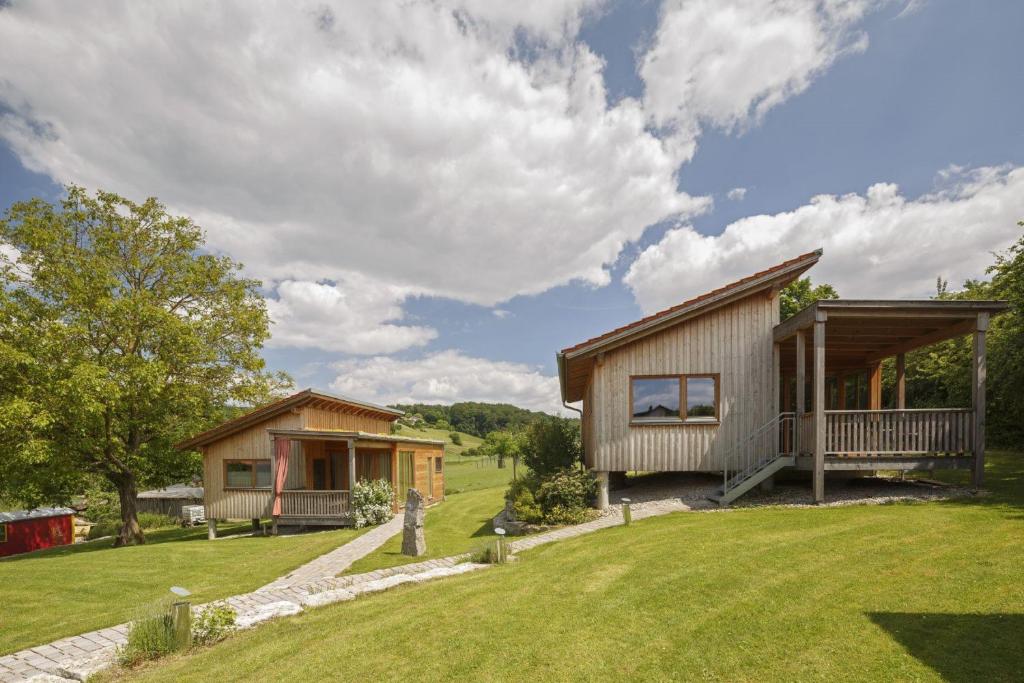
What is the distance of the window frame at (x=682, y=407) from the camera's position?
13.1 meters

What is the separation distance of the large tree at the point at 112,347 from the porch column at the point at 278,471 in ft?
12.0

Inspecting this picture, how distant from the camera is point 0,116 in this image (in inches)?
578

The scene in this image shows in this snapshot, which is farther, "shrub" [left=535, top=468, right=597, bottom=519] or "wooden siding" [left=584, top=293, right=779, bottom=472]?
"wooden siding" [left=584, top=293, right=779, bottom=472]

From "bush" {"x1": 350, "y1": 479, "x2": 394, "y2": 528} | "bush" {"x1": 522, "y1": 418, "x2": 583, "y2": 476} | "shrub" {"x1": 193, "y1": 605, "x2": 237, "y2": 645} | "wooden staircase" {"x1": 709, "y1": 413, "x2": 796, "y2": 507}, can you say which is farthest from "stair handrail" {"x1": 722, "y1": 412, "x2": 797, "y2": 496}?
"bush" {"x1": 350, "y1": 479, "x2": 394, "y2": 528}

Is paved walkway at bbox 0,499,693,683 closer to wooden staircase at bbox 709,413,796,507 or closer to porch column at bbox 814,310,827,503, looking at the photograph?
wooden staircase at bbox 709,413,796,507

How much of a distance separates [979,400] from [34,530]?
130 ft

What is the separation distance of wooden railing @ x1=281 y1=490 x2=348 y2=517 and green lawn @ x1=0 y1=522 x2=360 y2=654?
1686 mm

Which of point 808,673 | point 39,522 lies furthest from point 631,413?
point 39,522

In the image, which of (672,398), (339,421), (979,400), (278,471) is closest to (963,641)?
(672,398)

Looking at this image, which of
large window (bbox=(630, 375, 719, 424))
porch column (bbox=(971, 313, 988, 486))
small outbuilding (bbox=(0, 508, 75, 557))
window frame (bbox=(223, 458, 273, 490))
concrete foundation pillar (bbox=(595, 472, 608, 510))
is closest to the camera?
porch column (bbox=(971, 313, 988, 486))

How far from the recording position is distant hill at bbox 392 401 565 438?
98812 millimetres

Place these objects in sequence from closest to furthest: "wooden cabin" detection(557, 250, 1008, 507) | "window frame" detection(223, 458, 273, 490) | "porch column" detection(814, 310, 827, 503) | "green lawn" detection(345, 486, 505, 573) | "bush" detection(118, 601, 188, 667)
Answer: "bush" detection(118, 601, 188, 667)
"porch column" detection(814, 310, 827, 503)
"green lawn" detection(345, 486, 505, 573)
"wooden cabin" detection(557, 250, 1008, 507)
"window frame" detection(223, 458, 273, 490)

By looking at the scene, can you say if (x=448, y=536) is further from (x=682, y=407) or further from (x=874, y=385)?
(x=874, y=385)

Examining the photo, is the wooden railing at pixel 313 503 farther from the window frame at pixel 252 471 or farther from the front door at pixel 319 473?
the front door at pixel 319 473
